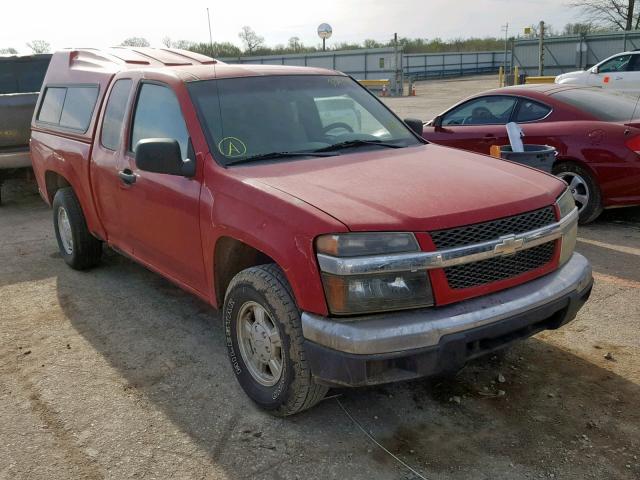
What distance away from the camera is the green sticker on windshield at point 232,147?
366 cm

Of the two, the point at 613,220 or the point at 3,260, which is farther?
the point at 613,220

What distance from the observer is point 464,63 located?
53312 millimetres

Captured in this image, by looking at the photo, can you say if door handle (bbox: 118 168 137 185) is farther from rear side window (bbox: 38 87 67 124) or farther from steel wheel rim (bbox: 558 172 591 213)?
steel wheel rim (bbox: 558 172 591 213)

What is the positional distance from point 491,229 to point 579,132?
4.29 meters

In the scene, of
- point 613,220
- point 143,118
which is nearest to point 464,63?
point 613,220

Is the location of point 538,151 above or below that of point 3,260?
above

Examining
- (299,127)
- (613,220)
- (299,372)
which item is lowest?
(613,220)

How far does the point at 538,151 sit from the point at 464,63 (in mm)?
50933

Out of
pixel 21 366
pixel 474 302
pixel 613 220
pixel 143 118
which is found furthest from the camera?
pixel 613 220

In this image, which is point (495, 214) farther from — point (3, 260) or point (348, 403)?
point (3, 260)

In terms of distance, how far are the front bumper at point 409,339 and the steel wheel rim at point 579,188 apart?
4.15 meters

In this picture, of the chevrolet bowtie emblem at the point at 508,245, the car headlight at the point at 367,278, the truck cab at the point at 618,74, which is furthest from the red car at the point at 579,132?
the truck cab at the point at 618,74

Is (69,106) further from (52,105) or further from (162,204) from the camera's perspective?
(162,204)

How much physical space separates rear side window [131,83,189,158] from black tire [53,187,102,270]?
1.49 m
